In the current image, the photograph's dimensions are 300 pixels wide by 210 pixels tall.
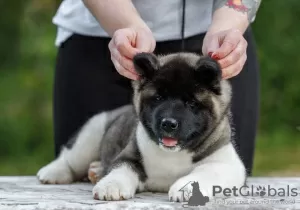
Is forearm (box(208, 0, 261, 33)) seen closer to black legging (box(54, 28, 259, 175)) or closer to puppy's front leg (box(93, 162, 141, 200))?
black legging (box(54, 28, 259, 175))

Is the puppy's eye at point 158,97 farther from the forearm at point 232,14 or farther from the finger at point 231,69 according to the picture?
the forearm at point 232,14

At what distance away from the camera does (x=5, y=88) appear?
10.5 meters

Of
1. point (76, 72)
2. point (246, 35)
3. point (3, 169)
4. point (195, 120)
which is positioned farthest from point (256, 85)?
point (3, 169)

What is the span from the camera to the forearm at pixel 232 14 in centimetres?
404

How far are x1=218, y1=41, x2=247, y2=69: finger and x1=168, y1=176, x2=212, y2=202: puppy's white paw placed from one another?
→ 0.56 meters

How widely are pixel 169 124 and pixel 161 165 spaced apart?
451 millimetres

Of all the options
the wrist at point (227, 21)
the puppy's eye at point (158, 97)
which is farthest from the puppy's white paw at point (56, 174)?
the wrist at point (227, 21)

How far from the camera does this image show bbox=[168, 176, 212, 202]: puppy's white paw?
11.3 ft

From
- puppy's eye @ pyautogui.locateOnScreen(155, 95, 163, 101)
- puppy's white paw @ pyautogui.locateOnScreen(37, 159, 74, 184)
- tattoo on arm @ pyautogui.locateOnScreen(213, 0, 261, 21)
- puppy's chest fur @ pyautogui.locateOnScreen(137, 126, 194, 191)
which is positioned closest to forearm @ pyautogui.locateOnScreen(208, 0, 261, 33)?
tattoo on arm @ pyautogui.locateOnScreen(213, 0, 261, 21)

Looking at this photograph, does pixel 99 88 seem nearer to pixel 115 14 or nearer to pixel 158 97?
pixel 115 14

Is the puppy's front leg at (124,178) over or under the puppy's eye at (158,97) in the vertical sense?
under

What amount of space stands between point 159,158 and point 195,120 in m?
0.36

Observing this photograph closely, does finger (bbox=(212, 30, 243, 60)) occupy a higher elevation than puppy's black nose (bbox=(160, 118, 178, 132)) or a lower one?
higher

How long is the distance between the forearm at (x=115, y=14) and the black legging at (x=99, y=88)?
2.52 feet
